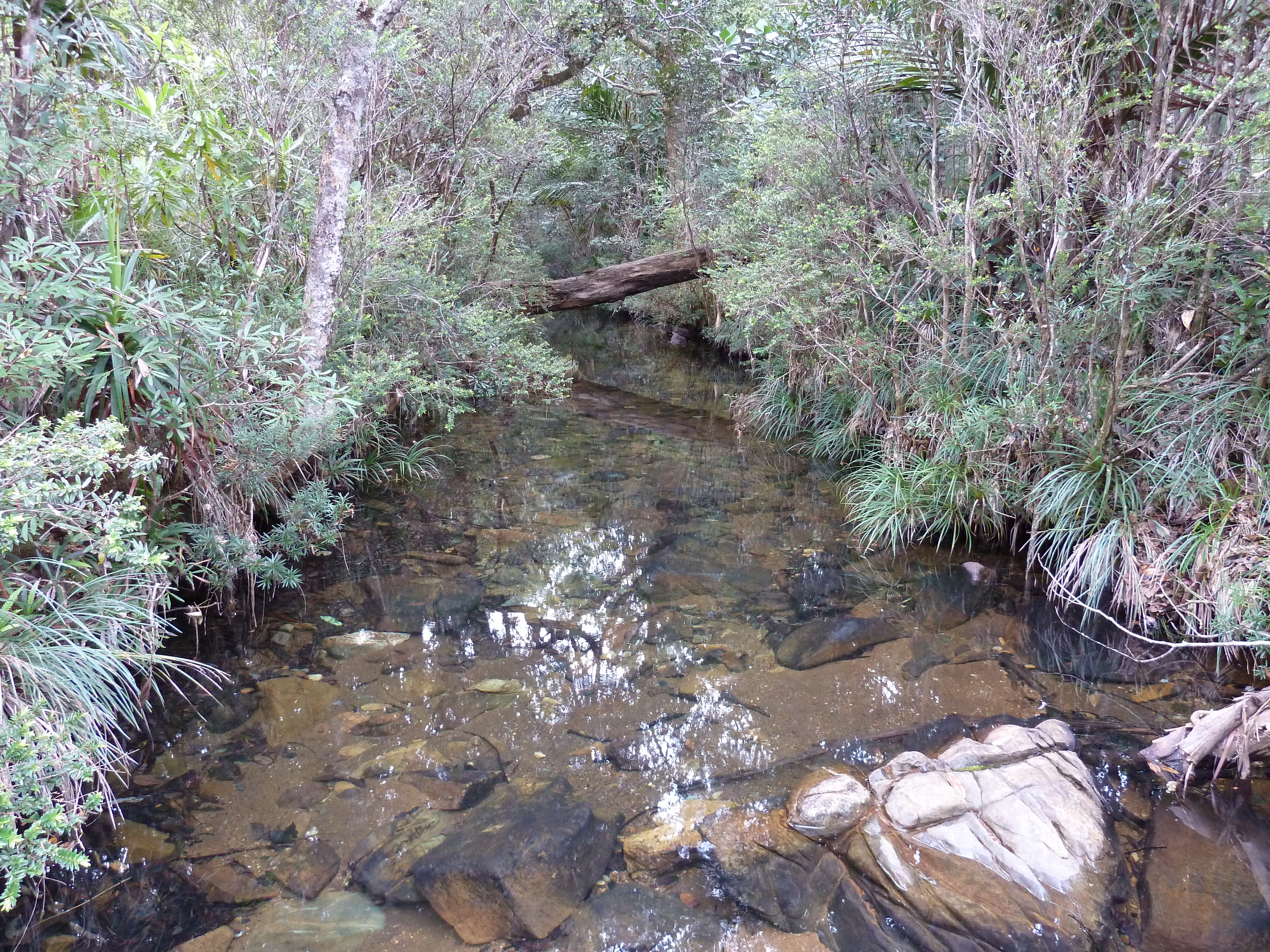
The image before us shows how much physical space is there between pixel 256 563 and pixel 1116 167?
20.5 ft

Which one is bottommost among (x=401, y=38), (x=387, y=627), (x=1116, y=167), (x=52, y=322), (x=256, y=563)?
(x=387, y=627)

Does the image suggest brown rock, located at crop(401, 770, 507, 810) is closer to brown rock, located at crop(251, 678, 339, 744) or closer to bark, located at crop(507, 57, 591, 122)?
brown rock, located at crop(251, 678, 339, 744)

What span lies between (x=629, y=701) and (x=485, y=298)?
646 centimetres

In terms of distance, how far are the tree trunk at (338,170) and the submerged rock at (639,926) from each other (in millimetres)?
3949

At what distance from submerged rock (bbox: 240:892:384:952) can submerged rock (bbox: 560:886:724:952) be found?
0.78 meters

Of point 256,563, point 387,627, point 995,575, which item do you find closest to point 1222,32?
point 995,575

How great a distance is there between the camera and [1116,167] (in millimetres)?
5051

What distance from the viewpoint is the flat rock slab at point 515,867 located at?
2.87 metres

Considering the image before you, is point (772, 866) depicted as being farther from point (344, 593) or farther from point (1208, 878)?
point (344, 593)

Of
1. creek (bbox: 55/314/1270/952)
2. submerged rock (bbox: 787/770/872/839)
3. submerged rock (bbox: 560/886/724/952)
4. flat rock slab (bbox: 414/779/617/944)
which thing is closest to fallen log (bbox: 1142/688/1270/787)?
creek (bbox: 55/314/1270/952)

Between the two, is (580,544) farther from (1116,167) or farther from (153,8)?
(153,8)

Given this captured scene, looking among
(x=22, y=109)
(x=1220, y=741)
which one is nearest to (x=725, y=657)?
(x=1220, y=741)

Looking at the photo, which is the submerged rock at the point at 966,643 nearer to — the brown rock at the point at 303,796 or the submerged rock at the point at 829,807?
the submerged rock at the point at 829,807

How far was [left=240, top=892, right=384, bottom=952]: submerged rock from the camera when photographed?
8.95ft
